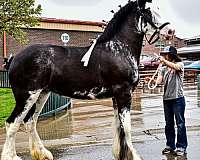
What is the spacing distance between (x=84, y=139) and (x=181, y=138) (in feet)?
8.20

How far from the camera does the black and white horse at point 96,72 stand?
5887 millimetres

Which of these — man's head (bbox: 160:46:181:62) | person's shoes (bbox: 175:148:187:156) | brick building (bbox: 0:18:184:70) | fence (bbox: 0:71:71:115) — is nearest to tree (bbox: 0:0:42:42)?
fence (bbox: 0:71:71:115)

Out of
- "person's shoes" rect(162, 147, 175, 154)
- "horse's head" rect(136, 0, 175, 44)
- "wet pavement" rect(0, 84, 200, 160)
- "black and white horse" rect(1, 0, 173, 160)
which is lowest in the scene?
"wet pavement" rect(0, 84, 200, 160)

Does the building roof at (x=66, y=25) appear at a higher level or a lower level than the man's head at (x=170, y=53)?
higher

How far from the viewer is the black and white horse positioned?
589 cm

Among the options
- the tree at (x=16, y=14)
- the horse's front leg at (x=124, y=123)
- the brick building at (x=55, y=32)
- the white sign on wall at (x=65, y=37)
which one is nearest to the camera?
the horse's front leg at (x=124, y=123)

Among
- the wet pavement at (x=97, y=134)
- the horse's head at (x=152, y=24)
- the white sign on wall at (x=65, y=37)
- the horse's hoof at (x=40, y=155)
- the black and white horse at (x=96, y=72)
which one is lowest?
the wet pavement at (x=97, y=134)

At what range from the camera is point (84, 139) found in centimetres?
870

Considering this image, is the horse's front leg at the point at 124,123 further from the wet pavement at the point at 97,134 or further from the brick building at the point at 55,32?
the brick building at the point at 55,32

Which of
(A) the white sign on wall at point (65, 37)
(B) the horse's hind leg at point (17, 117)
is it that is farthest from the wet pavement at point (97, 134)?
(A) the white sign on wall at point (65, 37)

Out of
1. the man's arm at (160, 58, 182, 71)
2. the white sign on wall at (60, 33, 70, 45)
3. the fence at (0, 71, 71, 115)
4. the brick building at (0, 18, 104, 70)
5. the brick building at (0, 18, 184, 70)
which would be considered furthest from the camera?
the white sign on wall at (60, 33, 70, 45)

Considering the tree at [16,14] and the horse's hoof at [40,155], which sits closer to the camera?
the horse's hoof at [40,155]

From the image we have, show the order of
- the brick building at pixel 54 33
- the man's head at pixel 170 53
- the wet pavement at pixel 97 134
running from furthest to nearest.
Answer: the brick building at pixel 54 33 → the wet pavement at pixel 97 134 → the man's head at pixel 170 53

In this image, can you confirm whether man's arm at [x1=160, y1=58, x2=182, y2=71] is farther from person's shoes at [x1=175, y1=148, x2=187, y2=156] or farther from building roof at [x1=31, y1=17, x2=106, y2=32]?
building roof at [x1=31, y1=17, x2=106, y2=32]
